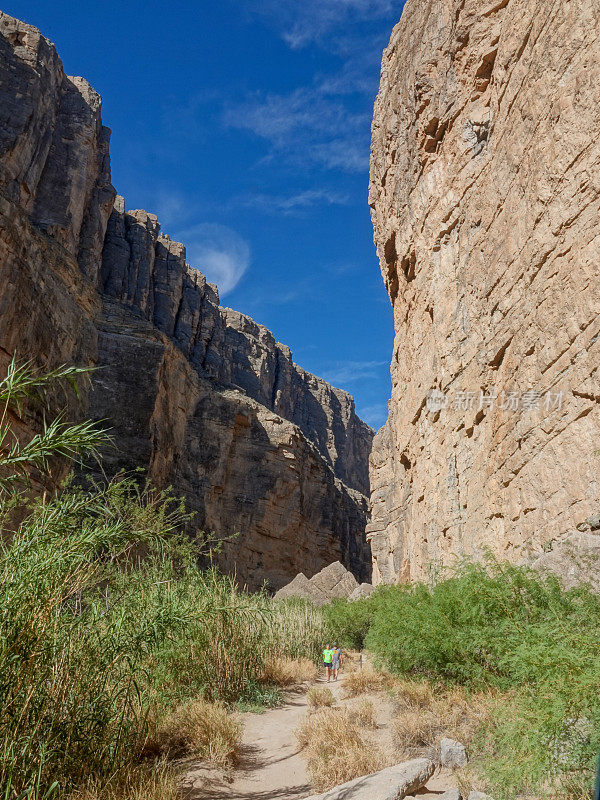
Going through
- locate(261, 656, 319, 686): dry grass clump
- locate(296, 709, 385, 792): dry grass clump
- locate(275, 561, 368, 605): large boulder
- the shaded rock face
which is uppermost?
the shaded rock face

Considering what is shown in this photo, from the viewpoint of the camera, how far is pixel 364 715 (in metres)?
8.21

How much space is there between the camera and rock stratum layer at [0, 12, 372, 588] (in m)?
37.3

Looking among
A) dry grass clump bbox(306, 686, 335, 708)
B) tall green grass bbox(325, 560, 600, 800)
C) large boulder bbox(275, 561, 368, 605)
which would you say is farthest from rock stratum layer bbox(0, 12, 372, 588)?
tall green grass bbox(325, 560, 600, 800)

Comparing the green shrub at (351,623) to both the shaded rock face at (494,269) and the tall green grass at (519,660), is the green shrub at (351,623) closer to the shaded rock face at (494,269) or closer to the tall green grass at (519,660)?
the shaded rock face at (494,269)

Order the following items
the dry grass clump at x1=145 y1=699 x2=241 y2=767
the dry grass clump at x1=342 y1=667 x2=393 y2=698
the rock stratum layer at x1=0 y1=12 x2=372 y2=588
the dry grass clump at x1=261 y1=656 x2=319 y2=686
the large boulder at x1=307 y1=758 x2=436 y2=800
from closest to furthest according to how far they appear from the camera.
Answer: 1. the large boulder at x1=307 y1=758 x2=436 y2=800
2. the dry grass clump at x1=145 y1=699 x2=241 y2=767
3. the dry grass clump at x1=342 y1=667 x2=393 y2=698
4. the dry grass clump at x1=261 y1=656 x2=319 y2=686
5. the rock stratum layer at x1=0 y1=12 x2=372 y2=588

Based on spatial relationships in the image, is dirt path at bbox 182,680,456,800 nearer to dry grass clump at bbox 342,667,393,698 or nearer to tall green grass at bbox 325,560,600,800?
tall green grass at bbox 325,560,600,800

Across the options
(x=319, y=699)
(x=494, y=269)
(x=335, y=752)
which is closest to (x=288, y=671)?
(x=319, y=699)

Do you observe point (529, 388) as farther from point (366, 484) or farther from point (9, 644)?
point (366, 484)

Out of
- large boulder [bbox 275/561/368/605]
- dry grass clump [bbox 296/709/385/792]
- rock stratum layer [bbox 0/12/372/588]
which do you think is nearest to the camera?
dry grass clump [bbox 296/709/385/792]

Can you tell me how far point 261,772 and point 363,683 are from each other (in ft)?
16.8

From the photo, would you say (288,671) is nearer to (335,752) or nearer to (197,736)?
(197,736)

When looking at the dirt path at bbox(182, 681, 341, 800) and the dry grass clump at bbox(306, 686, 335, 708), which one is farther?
the dry grass clump at bbox(306, 686, 335, 708)

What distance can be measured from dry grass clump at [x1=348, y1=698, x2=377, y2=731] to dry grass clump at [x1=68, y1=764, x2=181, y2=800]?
3536 mm

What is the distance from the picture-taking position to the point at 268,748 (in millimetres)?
7871
